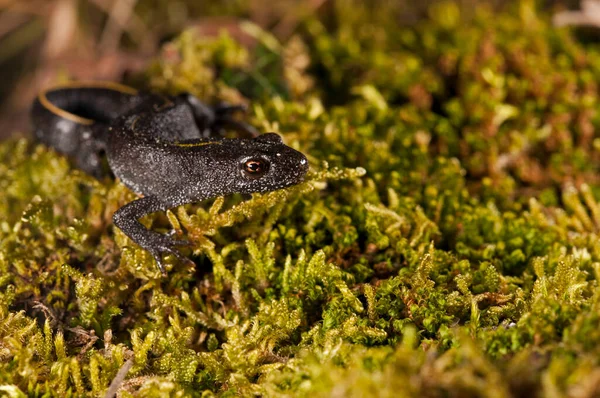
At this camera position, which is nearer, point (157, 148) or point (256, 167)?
point (256, 167)

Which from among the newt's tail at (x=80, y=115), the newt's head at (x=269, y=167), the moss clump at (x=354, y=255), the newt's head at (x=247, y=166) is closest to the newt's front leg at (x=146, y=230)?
the moss clump at (x=354, y=255)

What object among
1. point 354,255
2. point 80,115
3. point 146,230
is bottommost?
point 354,255

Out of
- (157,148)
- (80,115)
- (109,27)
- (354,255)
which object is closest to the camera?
(354,255)

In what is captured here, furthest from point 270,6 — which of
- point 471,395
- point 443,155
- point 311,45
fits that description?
point 471,395

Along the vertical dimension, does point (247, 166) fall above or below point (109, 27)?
below

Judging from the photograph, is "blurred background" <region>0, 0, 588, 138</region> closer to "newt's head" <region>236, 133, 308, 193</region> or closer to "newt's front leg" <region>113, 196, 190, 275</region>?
"newt's front leg" <region>113, 196, 190, 275</region>

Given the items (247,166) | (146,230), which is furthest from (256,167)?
(146,230)

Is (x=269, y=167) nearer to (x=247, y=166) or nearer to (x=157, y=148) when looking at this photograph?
(x=247, y=166)

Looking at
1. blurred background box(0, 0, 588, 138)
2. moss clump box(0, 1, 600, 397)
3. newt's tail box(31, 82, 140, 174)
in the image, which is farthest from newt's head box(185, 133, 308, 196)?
blurred background box(0, 0, 588, 138)
